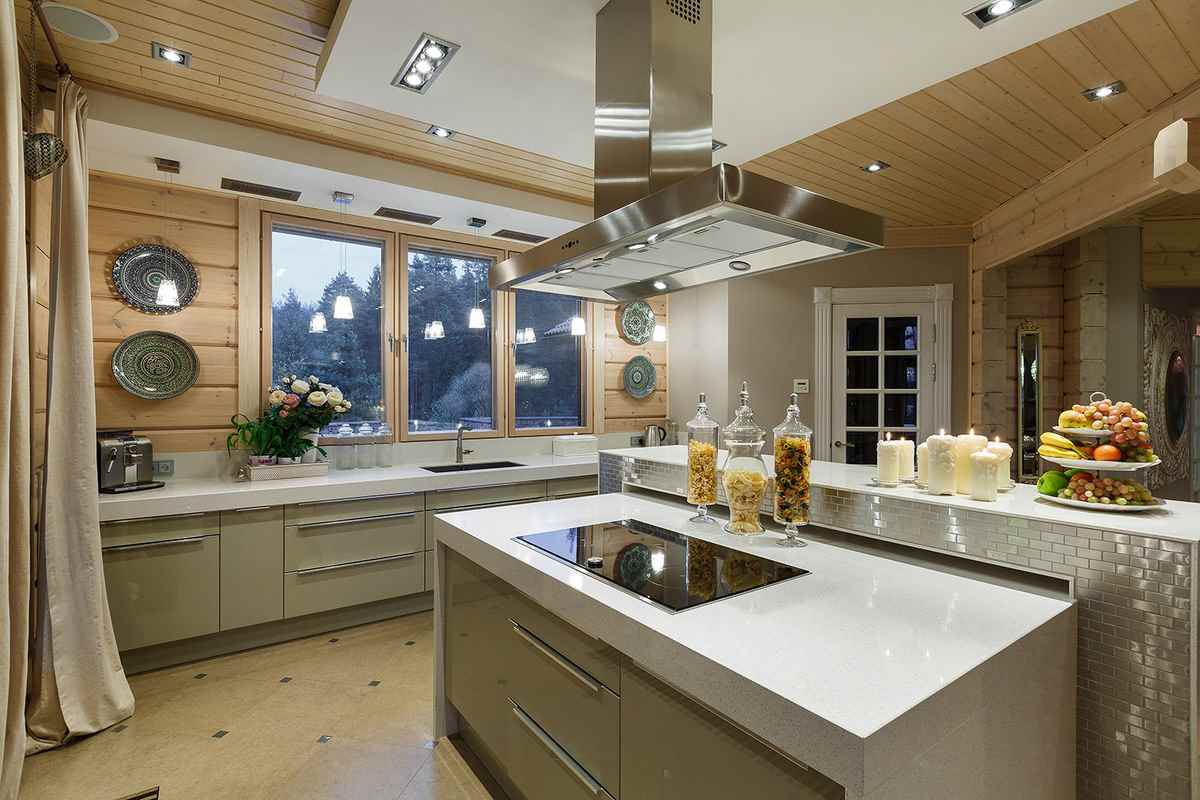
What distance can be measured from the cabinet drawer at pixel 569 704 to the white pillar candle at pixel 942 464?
3.37ft

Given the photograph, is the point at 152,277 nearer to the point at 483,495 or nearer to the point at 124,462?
the point at 124,462

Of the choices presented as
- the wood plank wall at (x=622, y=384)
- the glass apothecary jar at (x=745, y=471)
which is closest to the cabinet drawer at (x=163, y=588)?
the glass apothecary jar at (x=745, y=471)

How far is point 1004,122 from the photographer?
8.93ft

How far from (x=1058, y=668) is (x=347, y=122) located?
3131 millimetres

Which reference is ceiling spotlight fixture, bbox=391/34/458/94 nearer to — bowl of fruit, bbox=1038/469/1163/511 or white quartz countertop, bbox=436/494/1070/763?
white quartz countertop, bbox=436/494/1070/763

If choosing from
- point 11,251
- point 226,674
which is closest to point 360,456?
point 226,674

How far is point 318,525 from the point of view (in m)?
3.06

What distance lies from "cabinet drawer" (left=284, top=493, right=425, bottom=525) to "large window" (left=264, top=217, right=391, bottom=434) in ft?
2.36

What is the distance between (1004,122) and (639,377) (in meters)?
2.90

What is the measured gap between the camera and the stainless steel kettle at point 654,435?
15.9ft

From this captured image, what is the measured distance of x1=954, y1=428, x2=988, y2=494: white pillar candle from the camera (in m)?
1.58

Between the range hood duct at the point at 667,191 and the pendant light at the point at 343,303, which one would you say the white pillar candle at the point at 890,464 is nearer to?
the range hood duct at the point at 667,191

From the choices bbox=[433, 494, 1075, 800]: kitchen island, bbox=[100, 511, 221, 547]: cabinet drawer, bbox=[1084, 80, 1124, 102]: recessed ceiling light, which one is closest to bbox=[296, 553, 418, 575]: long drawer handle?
bbox=[100, 511, 221, 547]: cabinet drawer

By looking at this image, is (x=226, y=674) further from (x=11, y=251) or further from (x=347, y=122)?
(x=347, y=122)
